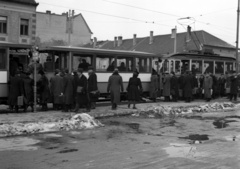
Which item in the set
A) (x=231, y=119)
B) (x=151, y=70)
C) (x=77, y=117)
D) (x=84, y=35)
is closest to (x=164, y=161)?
(x=77, y=117)

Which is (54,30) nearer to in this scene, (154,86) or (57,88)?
(154,86)

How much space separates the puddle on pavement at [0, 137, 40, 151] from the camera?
25.4 feet

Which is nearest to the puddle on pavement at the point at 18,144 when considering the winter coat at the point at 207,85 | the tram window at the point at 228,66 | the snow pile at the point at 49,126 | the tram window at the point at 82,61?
the snow pile at the point at 49,126

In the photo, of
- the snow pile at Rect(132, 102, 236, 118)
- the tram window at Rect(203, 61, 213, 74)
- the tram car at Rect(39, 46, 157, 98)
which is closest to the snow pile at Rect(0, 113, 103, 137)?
the snow pile at Rect(132, 102, 236, 118)

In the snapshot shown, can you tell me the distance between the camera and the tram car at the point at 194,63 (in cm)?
2259

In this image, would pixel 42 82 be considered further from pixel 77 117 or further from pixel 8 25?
pixel 8 25

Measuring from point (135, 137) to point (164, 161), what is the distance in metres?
2.84

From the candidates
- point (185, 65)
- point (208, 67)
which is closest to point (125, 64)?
point (185, 65)

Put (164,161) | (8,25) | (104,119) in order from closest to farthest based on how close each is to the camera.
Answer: (164,161)
(104,119)
(8,25)

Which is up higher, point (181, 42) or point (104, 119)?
point (181, 42)

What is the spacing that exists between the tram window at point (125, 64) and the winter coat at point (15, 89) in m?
6.15

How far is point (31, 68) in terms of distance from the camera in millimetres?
14469

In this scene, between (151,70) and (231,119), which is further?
(151,70)

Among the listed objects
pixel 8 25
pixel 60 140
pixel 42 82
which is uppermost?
pixel 8 25
